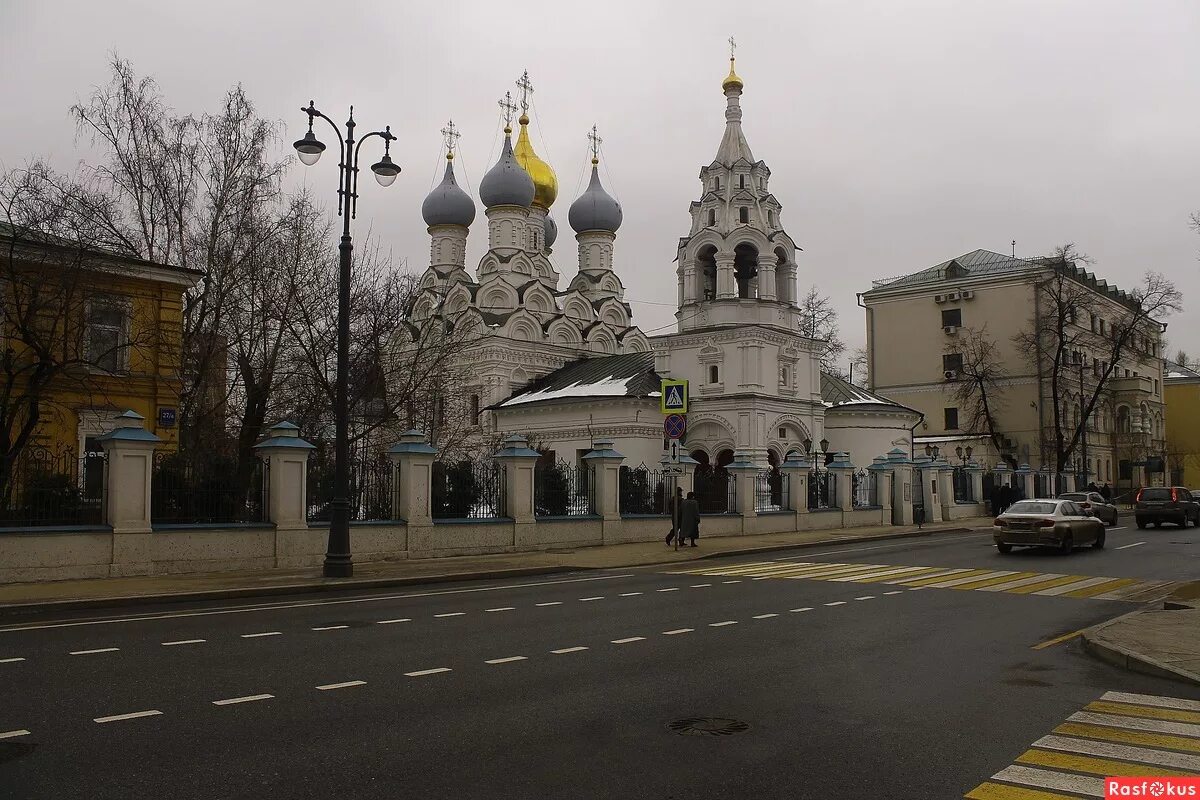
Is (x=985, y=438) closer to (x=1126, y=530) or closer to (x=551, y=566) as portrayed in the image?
(x=1126, y=530)

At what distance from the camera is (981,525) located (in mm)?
37969

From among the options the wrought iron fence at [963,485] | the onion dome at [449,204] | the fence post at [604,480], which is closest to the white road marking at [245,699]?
the fence post at [604,480]

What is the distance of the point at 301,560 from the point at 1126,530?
1134 inches

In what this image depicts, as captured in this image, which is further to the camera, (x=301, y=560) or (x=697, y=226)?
(x=697, y=226)

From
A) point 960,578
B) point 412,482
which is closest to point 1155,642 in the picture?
point 960,578

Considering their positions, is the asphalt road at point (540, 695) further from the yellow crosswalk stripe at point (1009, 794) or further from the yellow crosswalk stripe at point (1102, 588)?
the yellow crosswalk stripe at point (1102, 588)

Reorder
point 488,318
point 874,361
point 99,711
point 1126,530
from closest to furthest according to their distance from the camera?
point 99,711, point 1126,530, point 488,318, point 874,361

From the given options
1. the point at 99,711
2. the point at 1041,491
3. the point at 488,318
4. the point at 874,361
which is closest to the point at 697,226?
the point at 488,318

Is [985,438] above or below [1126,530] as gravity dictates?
above

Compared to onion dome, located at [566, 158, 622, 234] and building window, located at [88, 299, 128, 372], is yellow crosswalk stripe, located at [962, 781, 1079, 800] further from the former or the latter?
onion dome, located at [566, 158, 622, 234]

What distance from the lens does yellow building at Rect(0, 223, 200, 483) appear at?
65.0 ft

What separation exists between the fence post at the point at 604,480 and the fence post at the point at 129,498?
11.2 m

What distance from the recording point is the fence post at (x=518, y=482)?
911 inches

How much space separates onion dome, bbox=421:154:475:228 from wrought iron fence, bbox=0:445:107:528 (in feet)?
158
